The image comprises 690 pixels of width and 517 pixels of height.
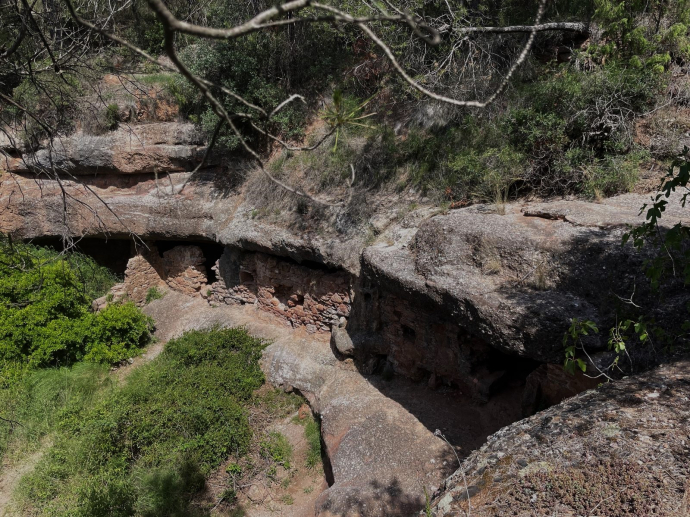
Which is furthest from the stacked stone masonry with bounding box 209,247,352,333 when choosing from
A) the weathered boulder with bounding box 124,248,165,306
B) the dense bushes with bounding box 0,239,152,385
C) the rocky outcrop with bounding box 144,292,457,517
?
the dense bushes with bounding box 0,239,152,385

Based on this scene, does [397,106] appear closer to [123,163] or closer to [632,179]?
[632,179]

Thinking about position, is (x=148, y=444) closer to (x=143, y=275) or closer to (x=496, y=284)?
(x=496, y=284)

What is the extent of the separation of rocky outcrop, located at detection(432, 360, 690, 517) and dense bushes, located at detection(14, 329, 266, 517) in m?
4.75

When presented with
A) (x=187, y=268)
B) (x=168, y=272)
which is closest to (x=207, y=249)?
(x=187, y=268)

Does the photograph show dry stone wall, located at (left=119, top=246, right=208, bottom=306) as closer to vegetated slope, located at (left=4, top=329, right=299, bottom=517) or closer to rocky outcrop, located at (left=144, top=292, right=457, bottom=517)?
rocky outcrop, located at (left=144, top=292, right=457, bottom=517)

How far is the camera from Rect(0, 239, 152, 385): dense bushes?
916 centimetres

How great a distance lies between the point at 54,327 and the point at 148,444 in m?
4.24

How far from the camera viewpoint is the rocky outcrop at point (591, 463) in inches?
92.4

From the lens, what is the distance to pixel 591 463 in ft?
8.41

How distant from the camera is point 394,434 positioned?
616 centimetres

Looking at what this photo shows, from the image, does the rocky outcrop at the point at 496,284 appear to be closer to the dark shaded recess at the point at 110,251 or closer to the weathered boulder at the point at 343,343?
the weathered boulder at the point at 343,343

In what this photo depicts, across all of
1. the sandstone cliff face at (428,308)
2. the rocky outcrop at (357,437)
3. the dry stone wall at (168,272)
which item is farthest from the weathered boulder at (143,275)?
the rocky outcrop at (357,437)

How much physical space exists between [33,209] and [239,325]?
6.86m

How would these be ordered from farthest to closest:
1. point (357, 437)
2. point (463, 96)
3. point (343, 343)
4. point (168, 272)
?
point (168, 272) < point (463, 96) < point (343, 343) < point (357, 437)
